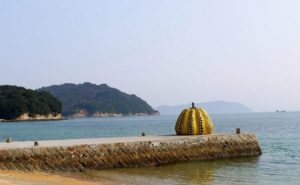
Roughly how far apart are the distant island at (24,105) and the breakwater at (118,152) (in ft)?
515

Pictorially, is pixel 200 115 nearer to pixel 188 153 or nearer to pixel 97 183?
pixel 188 153

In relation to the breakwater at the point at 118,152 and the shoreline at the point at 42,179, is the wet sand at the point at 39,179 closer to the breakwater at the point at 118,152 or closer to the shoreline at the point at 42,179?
the shoreline at the point at 42,179

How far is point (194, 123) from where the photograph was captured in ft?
95.8

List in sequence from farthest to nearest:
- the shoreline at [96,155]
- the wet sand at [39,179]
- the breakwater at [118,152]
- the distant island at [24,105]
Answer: the distant island at [24,105]
the breakwater at [118,152]
the shoreline at [96,155]
the wet sand at [39,179]

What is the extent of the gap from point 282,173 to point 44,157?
37.3 feet

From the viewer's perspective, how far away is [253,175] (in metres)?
22.4

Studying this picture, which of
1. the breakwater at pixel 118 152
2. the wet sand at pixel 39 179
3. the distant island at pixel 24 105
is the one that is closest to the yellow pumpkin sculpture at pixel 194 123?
the breakwater at pixel 118 152

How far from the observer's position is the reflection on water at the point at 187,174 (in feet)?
66.6

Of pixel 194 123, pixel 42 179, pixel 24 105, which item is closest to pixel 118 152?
pixel 42 179

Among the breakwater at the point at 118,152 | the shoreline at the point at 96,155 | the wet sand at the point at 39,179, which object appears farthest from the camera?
the breakwater at the point at 118,152

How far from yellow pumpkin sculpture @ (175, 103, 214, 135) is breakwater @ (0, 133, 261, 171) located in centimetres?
172

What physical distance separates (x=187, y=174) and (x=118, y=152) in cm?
378

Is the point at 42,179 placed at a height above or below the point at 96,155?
below

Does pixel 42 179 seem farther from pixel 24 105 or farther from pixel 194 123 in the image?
pixel 24 105
